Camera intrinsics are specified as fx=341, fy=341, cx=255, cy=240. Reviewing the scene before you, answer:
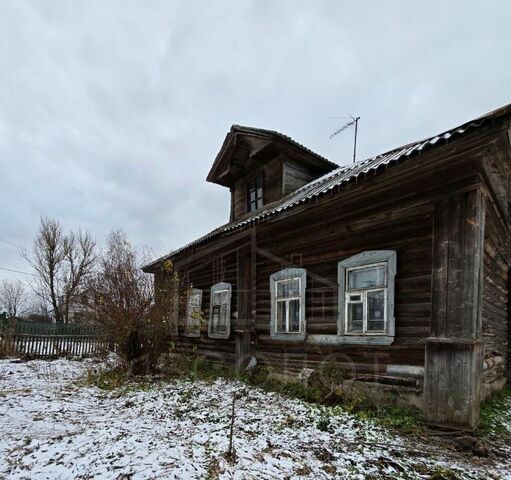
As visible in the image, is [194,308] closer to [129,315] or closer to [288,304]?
[129,315]

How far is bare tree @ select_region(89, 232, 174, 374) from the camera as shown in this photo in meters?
7.96

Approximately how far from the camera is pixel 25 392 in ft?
21.7

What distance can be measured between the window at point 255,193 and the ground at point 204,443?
6435 mm

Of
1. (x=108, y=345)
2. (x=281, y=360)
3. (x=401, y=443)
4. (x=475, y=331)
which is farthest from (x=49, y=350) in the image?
(x=475, y=331)

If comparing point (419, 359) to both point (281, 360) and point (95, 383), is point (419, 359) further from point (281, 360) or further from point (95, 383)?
point (95, 383)

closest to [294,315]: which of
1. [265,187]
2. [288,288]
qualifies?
[288,288]

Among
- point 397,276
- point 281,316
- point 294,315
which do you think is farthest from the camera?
point 281,316

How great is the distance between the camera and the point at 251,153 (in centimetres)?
1079

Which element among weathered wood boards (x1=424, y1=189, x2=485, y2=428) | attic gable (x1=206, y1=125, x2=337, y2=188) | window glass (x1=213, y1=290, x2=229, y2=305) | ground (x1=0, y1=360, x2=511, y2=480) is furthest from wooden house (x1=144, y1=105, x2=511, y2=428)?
attic gable (x1=206, y1=125, x2=337, y2=188)

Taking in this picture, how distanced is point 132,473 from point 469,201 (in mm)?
5247

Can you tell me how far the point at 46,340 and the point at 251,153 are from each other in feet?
33.1

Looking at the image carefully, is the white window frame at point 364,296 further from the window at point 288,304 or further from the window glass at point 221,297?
the window glass at point 221,297

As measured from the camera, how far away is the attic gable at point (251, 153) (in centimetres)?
1010

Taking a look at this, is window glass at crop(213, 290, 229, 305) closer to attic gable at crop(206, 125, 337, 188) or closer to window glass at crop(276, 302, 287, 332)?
window glass at crop(276, 302, 287, 332)
